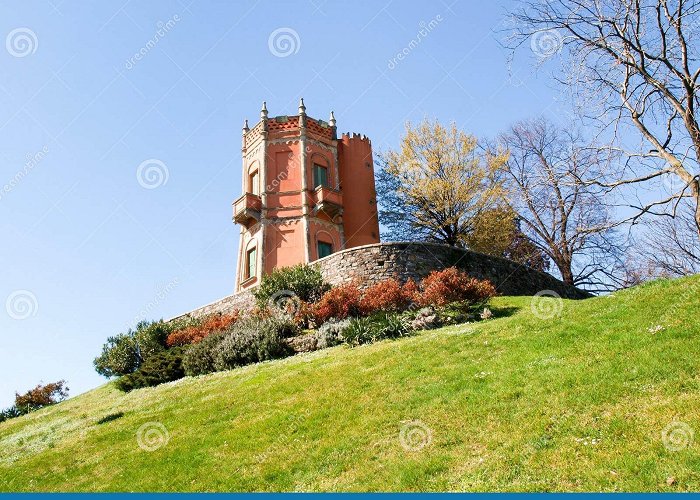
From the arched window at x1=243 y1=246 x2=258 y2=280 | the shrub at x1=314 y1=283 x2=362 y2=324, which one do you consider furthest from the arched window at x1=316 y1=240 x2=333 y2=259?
the shrub at x1=314 y1=283 x2=362 y2=324

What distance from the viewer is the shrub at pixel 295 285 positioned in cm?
2305

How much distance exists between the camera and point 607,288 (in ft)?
104

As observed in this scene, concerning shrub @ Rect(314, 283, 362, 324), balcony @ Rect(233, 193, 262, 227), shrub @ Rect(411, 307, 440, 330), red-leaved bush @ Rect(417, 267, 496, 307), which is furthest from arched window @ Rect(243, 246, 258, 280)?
shrub @ Rect(411, 307, 440, 330)

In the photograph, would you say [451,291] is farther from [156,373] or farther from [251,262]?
[251,262]

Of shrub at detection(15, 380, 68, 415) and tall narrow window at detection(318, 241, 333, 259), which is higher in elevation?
tall narrow window at detection(318, 241, 333, 259)

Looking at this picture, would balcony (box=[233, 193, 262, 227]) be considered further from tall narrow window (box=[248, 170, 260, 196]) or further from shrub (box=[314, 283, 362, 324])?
shrub (box=[314, 283, 362, 324])

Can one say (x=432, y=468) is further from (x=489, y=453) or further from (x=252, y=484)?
(x=252, y=484)

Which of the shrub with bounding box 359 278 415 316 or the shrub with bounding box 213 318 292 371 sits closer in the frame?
the shrub with bounding box 213 318 292 371

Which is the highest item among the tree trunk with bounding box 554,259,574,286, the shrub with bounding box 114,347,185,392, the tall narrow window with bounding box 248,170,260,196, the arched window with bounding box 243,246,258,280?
the tall narrow window with bounding box 248,170,260,196

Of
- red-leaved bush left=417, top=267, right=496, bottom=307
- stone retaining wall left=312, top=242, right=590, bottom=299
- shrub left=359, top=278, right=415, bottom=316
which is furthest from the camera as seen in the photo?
stone retaining wall left=312, top=242, right=590, bottom=299

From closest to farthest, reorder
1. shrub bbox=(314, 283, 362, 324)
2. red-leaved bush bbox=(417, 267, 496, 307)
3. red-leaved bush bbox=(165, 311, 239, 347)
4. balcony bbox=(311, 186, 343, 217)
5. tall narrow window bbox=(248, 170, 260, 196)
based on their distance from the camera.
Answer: red-leaved bush bbox=(417, 267, 496, 307) < shrub bbox=(314, 283, 362, 324) < red-leaved bush bbox=(165, 311, 239, 347) < balcony bbox=(311, 186, 343, 217) < tall narrow window bbox=(248, 170, 260, 196)

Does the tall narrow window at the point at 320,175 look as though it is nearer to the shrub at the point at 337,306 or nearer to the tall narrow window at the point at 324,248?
the tall narrow window at the point at 324,248

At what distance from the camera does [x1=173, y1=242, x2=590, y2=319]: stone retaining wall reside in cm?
2331

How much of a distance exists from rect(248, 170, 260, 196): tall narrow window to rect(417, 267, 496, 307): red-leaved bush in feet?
53.1
